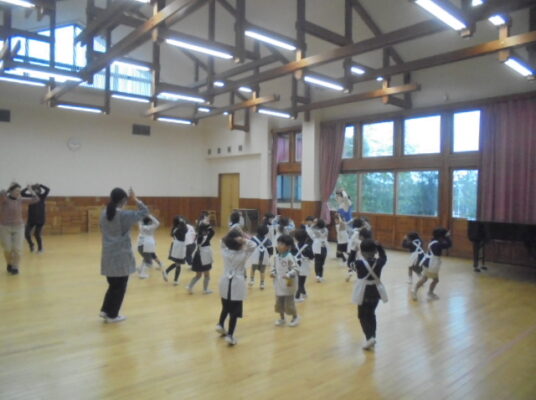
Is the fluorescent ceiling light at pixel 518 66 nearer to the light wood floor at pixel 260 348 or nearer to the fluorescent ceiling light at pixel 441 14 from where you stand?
the fluorescent ceiling light at pixel 441 14

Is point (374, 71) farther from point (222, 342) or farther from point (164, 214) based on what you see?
point (164, 214)

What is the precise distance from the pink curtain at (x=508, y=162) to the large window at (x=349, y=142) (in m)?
3.28

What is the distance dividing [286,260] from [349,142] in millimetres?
7436

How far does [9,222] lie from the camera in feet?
19.1

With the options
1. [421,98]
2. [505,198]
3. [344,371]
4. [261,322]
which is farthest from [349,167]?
[344,371]

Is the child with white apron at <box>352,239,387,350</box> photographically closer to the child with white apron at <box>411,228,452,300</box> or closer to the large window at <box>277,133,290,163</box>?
the child with white apron at <box>411,228,452,300</box>

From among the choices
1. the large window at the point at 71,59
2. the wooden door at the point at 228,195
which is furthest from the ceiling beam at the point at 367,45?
the wooden door at the point at 228,195

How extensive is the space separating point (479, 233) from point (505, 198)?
4.14 ft

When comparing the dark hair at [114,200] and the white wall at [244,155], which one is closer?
the dark hair at [114,200]

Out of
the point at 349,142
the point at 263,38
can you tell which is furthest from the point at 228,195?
the point at 263,38

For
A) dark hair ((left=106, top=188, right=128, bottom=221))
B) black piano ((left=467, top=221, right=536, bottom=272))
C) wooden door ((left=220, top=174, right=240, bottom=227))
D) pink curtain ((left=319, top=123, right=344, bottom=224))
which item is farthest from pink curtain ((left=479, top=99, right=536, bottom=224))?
wooden door ((left=220, top=174, right=240, bottom=227))

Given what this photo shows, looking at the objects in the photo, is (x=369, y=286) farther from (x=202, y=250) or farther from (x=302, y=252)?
(x=202, y=250)

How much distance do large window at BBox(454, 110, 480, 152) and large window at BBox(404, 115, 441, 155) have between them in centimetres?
38

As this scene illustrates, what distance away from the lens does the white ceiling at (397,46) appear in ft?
24.9
